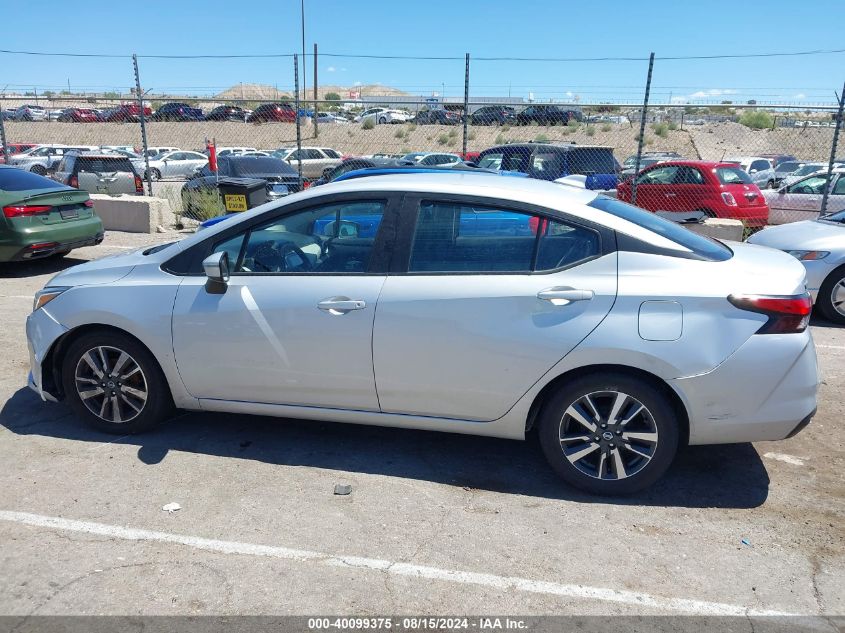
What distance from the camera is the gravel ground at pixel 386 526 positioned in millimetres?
3033

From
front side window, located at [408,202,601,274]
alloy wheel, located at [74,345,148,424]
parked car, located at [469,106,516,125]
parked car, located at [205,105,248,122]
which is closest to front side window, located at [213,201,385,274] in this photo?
front side window, located at [408,202,601,274]

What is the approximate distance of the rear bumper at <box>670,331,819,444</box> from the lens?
3.54m

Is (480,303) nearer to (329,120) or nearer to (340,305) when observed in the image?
(340,305)

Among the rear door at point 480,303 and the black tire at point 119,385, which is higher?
the rear door at point 480,303

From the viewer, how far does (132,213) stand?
41.3ft

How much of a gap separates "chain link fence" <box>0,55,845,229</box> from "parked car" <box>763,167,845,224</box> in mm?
26

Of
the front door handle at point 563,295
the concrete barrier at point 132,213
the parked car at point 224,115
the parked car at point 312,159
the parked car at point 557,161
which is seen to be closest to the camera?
the front door handle at point 563,295

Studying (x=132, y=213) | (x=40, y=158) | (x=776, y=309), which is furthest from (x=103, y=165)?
(x=776, y=309)

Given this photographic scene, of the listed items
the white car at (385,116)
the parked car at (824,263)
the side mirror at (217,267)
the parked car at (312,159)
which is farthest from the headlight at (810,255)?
the white car at (385,116)

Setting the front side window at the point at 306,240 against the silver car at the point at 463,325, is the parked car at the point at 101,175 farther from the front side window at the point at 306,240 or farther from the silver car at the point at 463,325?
the front side window at the point at 306,240

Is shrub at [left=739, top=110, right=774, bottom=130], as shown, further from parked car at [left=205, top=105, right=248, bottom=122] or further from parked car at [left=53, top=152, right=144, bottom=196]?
→ parked car at [left=53, top=152, right=144, bottom=196]

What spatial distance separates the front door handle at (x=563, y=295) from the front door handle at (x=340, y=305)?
0.99m

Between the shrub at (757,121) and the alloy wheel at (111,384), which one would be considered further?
the shrub at (757,121)

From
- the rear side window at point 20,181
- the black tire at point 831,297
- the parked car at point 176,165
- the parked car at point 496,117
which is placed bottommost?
the parked car at point 176,165
